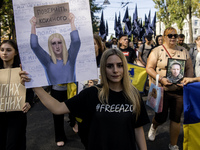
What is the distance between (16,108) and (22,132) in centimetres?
37

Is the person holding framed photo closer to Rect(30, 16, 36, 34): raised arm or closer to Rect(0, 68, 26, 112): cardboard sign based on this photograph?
Rect(0, 68, 26, 112): cardboard sign

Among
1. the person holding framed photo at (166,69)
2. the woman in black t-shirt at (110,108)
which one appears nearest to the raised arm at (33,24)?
the woman in black t-shirt at (110,108)

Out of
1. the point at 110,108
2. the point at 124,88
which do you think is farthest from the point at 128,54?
the point at 110,108

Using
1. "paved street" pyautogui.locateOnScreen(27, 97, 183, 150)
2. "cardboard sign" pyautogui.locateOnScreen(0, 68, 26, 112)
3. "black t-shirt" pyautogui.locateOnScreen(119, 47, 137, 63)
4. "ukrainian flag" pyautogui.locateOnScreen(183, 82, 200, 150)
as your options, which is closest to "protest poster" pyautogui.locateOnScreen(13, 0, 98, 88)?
"cardboard sign" pyautogui.locateOnScreen(0, 68, 26, 112)

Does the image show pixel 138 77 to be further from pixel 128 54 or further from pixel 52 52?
Answer: pixel 52 52

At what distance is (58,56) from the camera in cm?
179

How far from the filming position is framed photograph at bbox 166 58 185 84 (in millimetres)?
3279

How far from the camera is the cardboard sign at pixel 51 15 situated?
5.68 feet

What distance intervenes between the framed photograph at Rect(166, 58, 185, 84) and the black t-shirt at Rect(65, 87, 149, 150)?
1.62 m

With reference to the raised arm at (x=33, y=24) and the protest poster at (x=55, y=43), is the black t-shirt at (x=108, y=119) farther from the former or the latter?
the raised arm at (x=33, y=24)

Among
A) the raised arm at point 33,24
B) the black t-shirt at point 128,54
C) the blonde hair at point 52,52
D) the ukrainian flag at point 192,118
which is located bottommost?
the ukrainian flag at point 192,118

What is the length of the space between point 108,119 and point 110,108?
94mm

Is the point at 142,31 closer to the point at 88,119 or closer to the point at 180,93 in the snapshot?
the point at 180,93

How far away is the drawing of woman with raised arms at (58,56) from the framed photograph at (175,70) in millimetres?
1983
